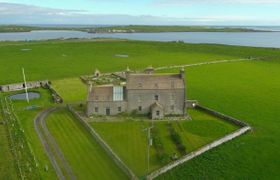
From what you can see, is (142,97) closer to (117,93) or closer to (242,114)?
(117,93)

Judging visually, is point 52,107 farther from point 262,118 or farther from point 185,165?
point 262,118

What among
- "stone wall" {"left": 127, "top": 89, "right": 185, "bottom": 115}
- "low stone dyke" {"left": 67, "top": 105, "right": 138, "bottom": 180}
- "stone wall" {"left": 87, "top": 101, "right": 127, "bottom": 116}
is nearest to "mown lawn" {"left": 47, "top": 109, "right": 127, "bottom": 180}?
"low stone dyke" {"left": 67, "top": 105, "right": 138, "bottom": 180}

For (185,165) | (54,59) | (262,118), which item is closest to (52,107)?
(185,165)

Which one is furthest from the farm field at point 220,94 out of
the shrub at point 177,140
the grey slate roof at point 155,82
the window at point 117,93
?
the window at point 117,93

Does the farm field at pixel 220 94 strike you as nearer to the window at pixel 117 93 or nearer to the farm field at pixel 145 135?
the farm field at pixel 145 135

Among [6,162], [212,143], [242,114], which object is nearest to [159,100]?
[212,143]

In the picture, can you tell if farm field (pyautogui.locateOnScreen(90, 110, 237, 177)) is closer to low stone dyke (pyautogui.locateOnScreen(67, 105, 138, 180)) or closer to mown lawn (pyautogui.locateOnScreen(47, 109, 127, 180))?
low stone dyke (pyautogui.locateOnScreen(67, 105, 138, 180))

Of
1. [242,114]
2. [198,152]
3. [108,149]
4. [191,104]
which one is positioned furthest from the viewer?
[191,104]
